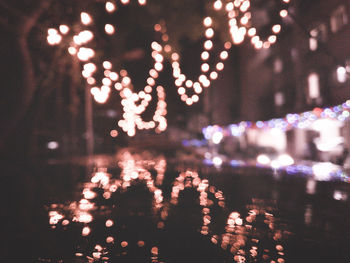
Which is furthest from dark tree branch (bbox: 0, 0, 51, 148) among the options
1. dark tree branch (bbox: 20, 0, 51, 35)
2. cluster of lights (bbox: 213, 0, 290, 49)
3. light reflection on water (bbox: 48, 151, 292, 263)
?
cluster of lights (bbox: 213, 0, 290, 49)

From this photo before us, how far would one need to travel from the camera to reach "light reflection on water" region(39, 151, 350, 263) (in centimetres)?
443

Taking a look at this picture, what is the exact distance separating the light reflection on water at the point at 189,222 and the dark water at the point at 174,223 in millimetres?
13

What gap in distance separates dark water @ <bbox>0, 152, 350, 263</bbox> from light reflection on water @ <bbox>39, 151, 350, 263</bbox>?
0.01 metres

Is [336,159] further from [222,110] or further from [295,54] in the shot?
[222,110]

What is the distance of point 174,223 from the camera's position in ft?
19.8

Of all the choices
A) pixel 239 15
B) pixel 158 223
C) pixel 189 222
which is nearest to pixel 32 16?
pixel 239 15

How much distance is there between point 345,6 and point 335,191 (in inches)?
552

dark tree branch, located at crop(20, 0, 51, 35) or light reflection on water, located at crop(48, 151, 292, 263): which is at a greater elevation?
dark tree branch, located at crop(20, 0, 51, 35)

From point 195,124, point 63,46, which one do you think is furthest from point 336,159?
point 195,124

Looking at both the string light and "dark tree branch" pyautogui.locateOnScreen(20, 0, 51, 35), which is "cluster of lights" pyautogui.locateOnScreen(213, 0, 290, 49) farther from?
"dark tree branch" pyautogui.locateOnScreen(20, 0, 51, 35)

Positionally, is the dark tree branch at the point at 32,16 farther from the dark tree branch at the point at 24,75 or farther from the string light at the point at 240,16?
the string light at the point at 240,16

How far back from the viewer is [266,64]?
1292 inches

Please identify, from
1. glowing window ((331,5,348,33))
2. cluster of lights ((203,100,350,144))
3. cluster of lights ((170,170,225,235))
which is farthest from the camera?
glowing window ((331,5,348,33))

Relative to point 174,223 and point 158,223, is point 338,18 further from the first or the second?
point 158,223
